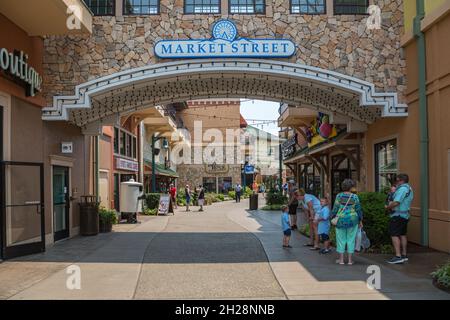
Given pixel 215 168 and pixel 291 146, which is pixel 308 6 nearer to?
pixel 291 146

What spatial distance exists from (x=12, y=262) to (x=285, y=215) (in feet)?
19.5

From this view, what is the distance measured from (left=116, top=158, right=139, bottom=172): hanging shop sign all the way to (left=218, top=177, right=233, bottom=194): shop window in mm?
24042

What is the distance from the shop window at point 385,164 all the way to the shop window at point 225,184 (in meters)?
35.6

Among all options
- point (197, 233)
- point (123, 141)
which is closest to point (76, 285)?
point (197, 233)

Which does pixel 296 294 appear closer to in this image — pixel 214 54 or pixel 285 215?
pixel 285 215

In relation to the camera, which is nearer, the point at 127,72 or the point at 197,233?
the point at 127,72

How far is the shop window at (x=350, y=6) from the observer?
13195 millimetres

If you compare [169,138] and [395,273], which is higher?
[169,138]

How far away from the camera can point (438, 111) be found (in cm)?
1116

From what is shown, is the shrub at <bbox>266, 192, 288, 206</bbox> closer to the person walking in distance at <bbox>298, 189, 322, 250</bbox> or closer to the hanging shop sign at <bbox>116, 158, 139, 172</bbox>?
the hanging shop sign at <bbox>116, 158, 139, 172</bbox>

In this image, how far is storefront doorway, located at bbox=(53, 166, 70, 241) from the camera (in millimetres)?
14148

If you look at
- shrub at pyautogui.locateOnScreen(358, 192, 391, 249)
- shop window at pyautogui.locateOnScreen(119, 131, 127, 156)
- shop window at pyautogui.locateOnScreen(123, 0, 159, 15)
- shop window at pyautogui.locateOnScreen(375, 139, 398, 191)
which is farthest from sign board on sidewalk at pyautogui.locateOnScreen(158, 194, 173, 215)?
shrub at pyautogui.locateOnScreen(358, 192, 391, 249)
